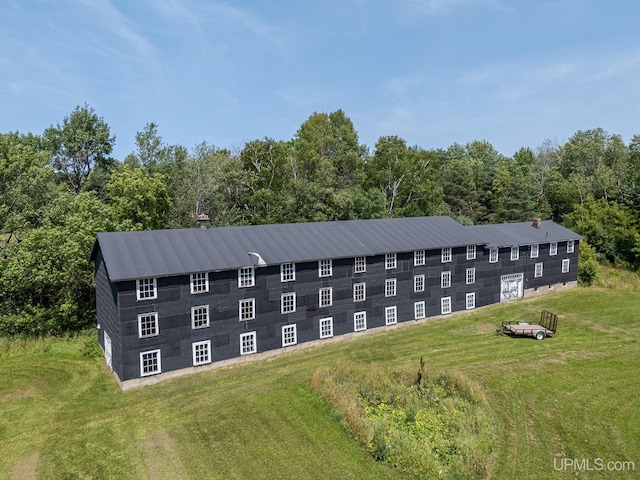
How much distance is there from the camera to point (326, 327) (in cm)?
3497

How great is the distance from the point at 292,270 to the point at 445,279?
1582 cm

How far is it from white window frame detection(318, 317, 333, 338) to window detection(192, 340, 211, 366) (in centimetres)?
879

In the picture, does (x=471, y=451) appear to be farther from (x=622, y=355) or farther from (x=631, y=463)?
(x=622, y=355)

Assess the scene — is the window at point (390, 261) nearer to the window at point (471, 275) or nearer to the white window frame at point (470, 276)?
the white window frame at point (470, 276)

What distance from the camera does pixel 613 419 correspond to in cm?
2339

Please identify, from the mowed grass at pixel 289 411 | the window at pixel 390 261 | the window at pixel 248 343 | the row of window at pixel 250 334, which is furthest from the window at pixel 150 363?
the window at pixel 390 261

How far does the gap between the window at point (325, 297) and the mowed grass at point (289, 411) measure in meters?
3.23

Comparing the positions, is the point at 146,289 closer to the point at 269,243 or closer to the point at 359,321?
the point at 269,243

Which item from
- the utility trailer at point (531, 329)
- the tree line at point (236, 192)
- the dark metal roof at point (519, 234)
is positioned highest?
the tree line at point (236, 192)

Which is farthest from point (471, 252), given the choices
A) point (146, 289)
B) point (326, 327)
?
point (146, 289)

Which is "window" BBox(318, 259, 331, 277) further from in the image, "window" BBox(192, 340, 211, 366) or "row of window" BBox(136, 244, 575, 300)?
"window" BBox(192, 340, 211, 366)

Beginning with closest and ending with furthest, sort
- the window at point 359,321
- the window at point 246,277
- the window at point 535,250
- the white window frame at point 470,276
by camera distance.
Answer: the window at point 246,277, the window at point 359,321, the white window frame at point 470,276, the window at point 535,250

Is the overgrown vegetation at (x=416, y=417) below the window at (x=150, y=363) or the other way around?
below

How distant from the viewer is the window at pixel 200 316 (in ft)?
96.4
